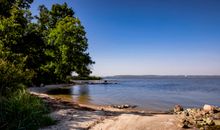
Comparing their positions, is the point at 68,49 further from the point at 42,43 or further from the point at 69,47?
the point at 42,43

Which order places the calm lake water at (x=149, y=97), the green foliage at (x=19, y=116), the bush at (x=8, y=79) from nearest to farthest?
the green foliage at (x=19, y=116), the bush at (x=8, y=79), the calm lake water at (x=149, y=97)

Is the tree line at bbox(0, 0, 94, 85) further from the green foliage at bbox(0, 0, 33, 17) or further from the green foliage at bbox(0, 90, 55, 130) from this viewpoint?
the green foliage at bbox(0, 90, 55, 130)

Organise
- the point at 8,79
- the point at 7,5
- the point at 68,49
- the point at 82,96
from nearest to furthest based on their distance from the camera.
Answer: the point at 8,79, the point at 7,5, the point at 82,96, the point at 68,49

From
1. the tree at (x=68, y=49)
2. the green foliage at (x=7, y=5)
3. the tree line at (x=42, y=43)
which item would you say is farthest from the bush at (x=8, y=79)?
the tree at (x=68, y=49)

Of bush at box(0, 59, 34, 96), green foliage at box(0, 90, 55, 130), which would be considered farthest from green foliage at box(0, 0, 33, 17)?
green foliage at box(0, 90, 55, 130)

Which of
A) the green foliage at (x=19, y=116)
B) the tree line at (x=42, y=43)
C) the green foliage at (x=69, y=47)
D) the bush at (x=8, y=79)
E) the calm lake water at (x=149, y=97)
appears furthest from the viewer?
the green foliage at (x=69, y=47)

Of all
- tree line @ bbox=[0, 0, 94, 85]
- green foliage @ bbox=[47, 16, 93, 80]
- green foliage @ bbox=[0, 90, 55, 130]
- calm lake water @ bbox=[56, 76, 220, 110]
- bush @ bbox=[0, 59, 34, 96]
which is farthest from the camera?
green foliage @ bbox=[47, 16, 93, 80]

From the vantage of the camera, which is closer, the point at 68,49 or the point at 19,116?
the point at 19,116

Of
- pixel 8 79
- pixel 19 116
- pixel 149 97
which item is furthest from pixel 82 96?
pixel 19 116

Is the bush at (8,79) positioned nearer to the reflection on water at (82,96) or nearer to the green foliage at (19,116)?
the green foliage at (19,116)

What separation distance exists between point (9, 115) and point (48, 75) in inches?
1239

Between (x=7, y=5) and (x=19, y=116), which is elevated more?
(x=7, y=5)

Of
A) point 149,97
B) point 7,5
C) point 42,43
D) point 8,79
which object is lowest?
point 149,97

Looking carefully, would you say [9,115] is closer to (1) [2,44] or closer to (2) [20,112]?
(2) [20,112]
